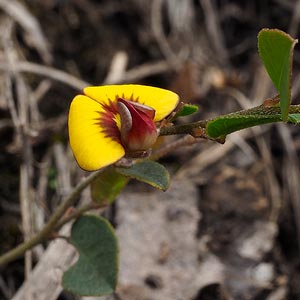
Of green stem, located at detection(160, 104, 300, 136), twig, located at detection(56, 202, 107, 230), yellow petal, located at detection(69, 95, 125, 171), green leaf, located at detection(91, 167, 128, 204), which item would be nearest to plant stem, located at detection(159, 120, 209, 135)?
green stem, located at detection(160, 104, 300, 136)

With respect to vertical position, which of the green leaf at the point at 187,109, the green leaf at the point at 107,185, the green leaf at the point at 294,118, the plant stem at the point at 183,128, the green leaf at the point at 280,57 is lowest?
the green leaf at the point at 107,185

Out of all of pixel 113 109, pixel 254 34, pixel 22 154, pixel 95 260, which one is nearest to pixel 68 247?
pixel 95 260

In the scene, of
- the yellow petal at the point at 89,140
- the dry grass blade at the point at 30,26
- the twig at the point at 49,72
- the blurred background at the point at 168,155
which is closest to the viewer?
the yellow petal at the point at 89,140

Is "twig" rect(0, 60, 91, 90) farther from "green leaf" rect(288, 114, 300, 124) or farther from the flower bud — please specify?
"green leaf" rect(288, 114, 300, 124)

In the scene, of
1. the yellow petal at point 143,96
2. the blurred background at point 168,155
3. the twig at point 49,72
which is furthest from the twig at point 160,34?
the yellow petal at point 143,96

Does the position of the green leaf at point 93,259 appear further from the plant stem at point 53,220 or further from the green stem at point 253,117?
the green stem at point 253,117

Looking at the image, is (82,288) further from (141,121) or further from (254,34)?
(254,34)

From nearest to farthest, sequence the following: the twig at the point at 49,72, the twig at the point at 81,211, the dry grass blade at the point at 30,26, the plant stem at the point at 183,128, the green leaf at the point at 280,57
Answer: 1. the green leaf at the point at 280,57
2. the plant stem at the point at 183,128
3. the twig at the point at 81,211
4. the twig at the point at 49,72
5. the dry grass blade at the point at 30,26
